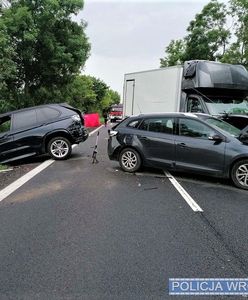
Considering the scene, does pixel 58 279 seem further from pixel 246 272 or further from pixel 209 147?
pixel 209 147

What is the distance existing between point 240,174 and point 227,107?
207 inches

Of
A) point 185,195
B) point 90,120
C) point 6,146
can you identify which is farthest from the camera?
point 90,120

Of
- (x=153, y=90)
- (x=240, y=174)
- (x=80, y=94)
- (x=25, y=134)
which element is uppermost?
(x=153, y=90)

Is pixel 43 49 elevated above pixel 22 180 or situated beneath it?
elevated above

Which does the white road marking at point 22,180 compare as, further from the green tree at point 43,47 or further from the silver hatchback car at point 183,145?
the green tree at point 43,47

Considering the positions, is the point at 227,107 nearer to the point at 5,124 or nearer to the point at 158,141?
the point at 158,141

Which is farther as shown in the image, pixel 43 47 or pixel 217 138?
pixel 43 47

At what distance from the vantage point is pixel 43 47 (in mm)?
30031

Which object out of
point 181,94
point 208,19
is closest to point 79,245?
point 181,94

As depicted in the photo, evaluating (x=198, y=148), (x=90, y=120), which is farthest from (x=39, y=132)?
(x=90, y=120)

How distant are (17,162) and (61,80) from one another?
2033cm

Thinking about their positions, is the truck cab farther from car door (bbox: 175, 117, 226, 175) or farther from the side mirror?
the side mirror

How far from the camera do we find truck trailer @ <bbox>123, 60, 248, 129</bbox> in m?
13.2

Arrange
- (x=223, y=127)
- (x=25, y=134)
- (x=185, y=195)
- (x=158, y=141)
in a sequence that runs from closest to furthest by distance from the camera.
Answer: (x=185, y=195) < (x=223, y=127) < (x=158, y=141) < (x=25, y=134)
